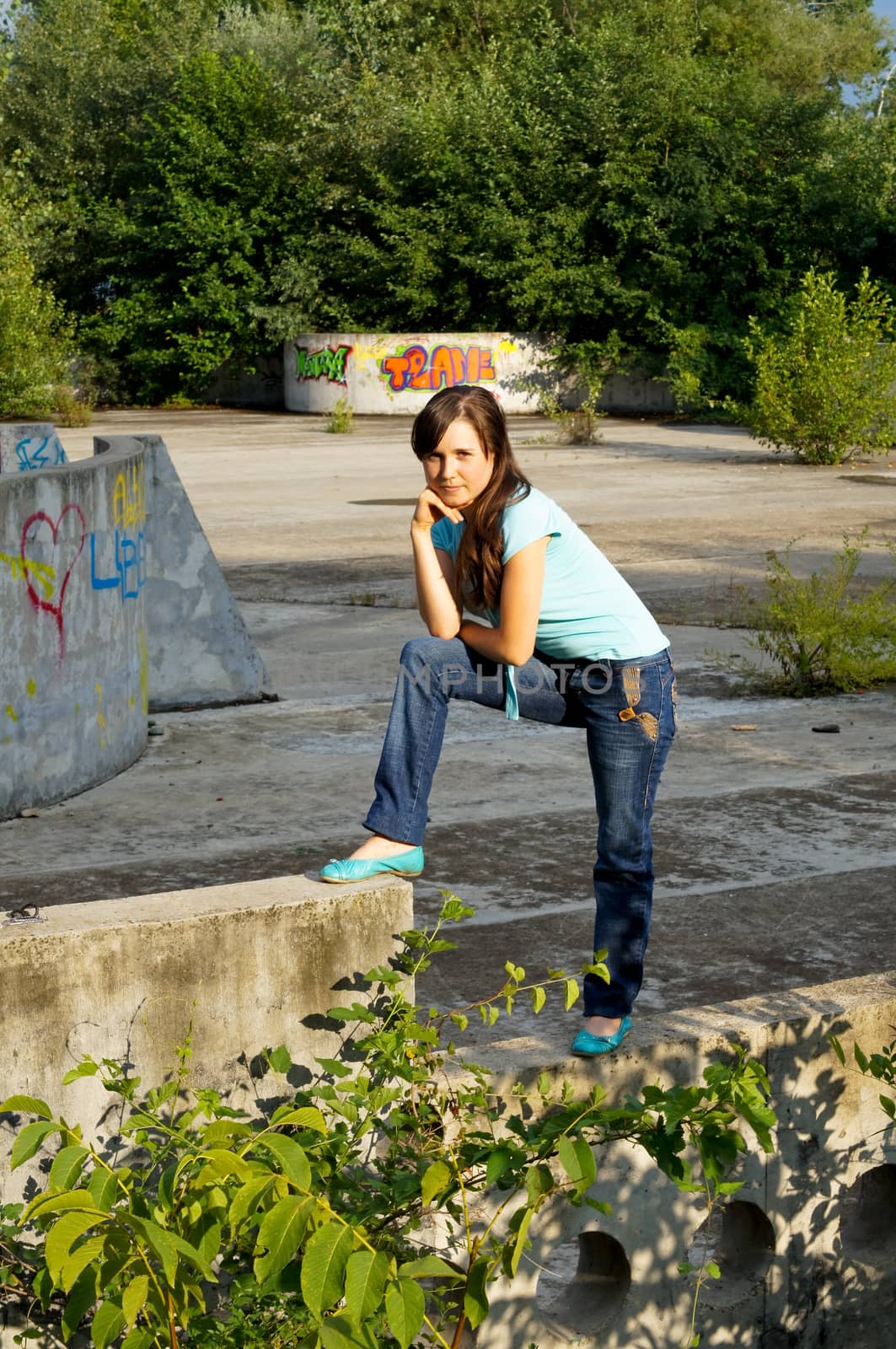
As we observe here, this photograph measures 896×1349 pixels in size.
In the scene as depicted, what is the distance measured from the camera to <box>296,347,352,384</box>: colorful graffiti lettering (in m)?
33.6

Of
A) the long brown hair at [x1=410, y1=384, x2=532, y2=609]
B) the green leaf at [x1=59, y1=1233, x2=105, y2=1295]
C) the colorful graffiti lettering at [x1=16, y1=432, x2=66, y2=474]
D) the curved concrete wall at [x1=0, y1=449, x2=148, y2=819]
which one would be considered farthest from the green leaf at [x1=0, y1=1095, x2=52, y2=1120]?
the colorful graffiti lettering at [x1=16, y1=432, x2=66, y2=474]

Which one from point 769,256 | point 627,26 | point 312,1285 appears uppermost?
point 627,26

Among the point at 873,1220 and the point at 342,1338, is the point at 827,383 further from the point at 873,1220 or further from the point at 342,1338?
the point at 342,1338

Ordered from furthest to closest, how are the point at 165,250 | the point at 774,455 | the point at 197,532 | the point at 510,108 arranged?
the point at 165,250, the point at 510,108, the point at 774,455, the point at 197,532

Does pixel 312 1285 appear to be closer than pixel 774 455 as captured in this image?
Yes

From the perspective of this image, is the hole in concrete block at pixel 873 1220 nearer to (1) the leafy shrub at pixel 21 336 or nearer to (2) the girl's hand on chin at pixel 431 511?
(2) the girl's hand on chin at pixel 431 511

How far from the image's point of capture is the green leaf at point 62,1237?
231 cm

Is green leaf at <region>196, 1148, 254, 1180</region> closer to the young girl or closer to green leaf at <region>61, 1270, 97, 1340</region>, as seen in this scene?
green leaf at <region>61, 1270, 97, 1340</region>

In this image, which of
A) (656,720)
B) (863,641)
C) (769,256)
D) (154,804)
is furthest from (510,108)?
(656,720)

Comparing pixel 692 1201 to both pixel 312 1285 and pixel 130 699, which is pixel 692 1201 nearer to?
pixel 312 1285

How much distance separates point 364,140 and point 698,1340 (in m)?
34.1

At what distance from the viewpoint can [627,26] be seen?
34.2 metres

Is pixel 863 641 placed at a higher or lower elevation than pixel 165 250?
lower

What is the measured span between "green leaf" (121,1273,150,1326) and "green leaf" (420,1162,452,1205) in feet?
1.50
